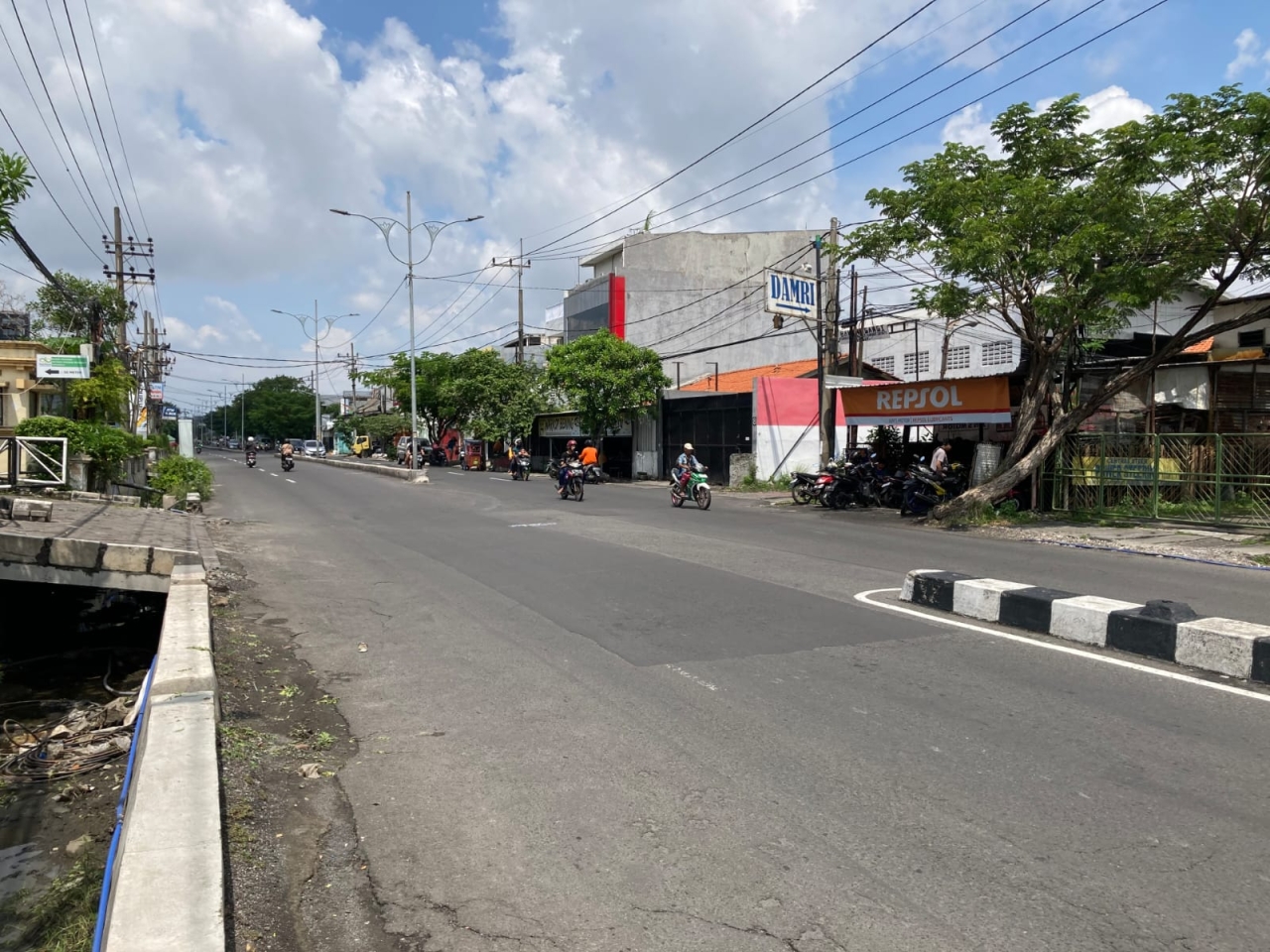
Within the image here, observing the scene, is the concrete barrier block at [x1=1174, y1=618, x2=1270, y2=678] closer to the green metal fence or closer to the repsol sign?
the green metal fence

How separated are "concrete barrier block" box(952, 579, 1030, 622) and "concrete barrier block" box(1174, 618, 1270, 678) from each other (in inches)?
61.2

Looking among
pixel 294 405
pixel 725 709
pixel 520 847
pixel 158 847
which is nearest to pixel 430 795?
pixel 520 847

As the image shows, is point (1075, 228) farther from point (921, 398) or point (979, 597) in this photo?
point (979, 597)

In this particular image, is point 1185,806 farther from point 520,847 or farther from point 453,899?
point 453,899

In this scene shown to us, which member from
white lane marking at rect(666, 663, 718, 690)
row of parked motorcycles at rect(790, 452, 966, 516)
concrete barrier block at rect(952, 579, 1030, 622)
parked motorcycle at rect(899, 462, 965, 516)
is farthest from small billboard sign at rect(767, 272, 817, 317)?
white lane marking at rect(666, 663, 718, 690)

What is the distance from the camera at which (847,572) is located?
10414mm

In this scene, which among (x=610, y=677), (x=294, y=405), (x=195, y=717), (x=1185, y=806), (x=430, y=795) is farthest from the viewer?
(x=294, y=405)

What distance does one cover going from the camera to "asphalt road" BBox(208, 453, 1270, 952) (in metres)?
3.08

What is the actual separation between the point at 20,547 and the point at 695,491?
13770mm

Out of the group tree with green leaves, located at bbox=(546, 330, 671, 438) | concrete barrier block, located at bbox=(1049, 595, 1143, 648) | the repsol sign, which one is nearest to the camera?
concrete barrier block, located at bbox=(1049, 595, 1143, 648)

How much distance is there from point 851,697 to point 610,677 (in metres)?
1.57

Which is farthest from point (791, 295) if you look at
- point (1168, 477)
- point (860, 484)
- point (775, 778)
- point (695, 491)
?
point (775, 778)

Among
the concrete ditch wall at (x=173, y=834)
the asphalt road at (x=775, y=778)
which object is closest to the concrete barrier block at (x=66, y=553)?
the asphalt road at (x=775, y=778)

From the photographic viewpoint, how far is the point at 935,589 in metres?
8.20
